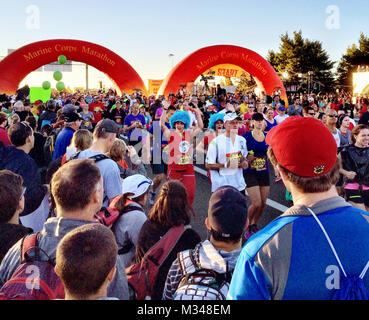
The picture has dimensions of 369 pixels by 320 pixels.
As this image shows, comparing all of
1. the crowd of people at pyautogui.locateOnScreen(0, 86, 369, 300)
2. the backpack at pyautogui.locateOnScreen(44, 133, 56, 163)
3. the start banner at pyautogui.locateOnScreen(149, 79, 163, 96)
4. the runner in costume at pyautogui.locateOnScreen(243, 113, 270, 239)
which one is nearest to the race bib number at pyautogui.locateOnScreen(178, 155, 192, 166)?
the runner in costume at pyautogui.locateOnScreen(243, 113, 270, 239)

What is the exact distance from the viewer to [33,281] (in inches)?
71.4

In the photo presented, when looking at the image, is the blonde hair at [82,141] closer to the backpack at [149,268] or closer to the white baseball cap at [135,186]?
the white baseball cap at [135,186]

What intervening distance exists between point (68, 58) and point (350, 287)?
2295 cm

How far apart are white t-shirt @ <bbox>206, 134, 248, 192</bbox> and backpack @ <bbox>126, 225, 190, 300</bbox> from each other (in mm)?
2591

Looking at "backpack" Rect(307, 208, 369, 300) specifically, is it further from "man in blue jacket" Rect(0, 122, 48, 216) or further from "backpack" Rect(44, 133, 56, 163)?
"backpack" Rect(44, 133, 56, 163)

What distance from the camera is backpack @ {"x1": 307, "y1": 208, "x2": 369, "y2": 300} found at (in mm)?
1245

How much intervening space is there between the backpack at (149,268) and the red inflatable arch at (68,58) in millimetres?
21065

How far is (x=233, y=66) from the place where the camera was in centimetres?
2394

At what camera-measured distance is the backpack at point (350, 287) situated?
1.25m

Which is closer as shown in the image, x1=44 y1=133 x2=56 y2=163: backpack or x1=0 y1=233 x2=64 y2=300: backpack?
x1=0 y1=233 x2=64 y2=300: backpack

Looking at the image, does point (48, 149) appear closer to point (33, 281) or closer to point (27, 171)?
point (27, 171)
